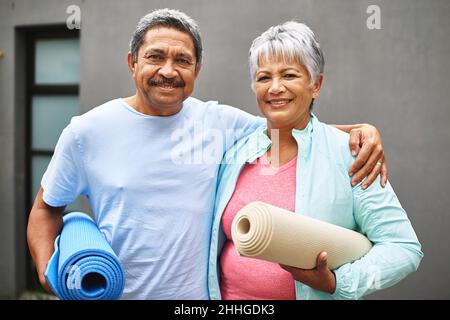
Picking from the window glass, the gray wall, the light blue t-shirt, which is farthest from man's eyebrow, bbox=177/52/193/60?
the window glass

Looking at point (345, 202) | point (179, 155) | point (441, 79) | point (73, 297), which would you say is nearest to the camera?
point (73, 297)

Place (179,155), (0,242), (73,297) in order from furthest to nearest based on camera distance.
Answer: (0,242) < (179,155) < (73,297)

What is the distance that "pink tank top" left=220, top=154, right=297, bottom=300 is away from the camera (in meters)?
1.01

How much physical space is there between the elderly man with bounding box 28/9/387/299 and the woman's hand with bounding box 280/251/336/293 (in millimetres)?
294

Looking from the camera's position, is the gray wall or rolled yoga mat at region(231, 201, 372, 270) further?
the gray wall

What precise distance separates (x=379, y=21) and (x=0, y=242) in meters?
2.14

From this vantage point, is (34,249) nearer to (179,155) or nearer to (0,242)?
(179,155)

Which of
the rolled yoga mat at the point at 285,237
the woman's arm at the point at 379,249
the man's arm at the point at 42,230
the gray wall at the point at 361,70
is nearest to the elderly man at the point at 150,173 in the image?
the man's arm at the point at 42,230

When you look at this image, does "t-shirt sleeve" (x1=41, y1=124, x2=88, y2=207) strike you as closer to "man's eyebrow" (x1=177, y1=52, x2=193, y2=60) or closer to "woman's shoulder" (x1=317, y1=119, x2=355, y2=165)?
"man's eyebrow" (x1=177, y1=52, x2=193, y2=60)

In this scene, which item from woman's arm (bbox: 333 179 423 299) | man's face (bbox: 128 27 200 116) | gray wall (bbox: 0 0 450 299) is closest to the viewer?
woman's arm (bbox: 333 179 423 299)

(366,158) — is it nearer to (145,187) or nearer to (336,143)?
(336,143)

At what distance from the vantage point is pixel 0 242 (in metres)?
2.24
